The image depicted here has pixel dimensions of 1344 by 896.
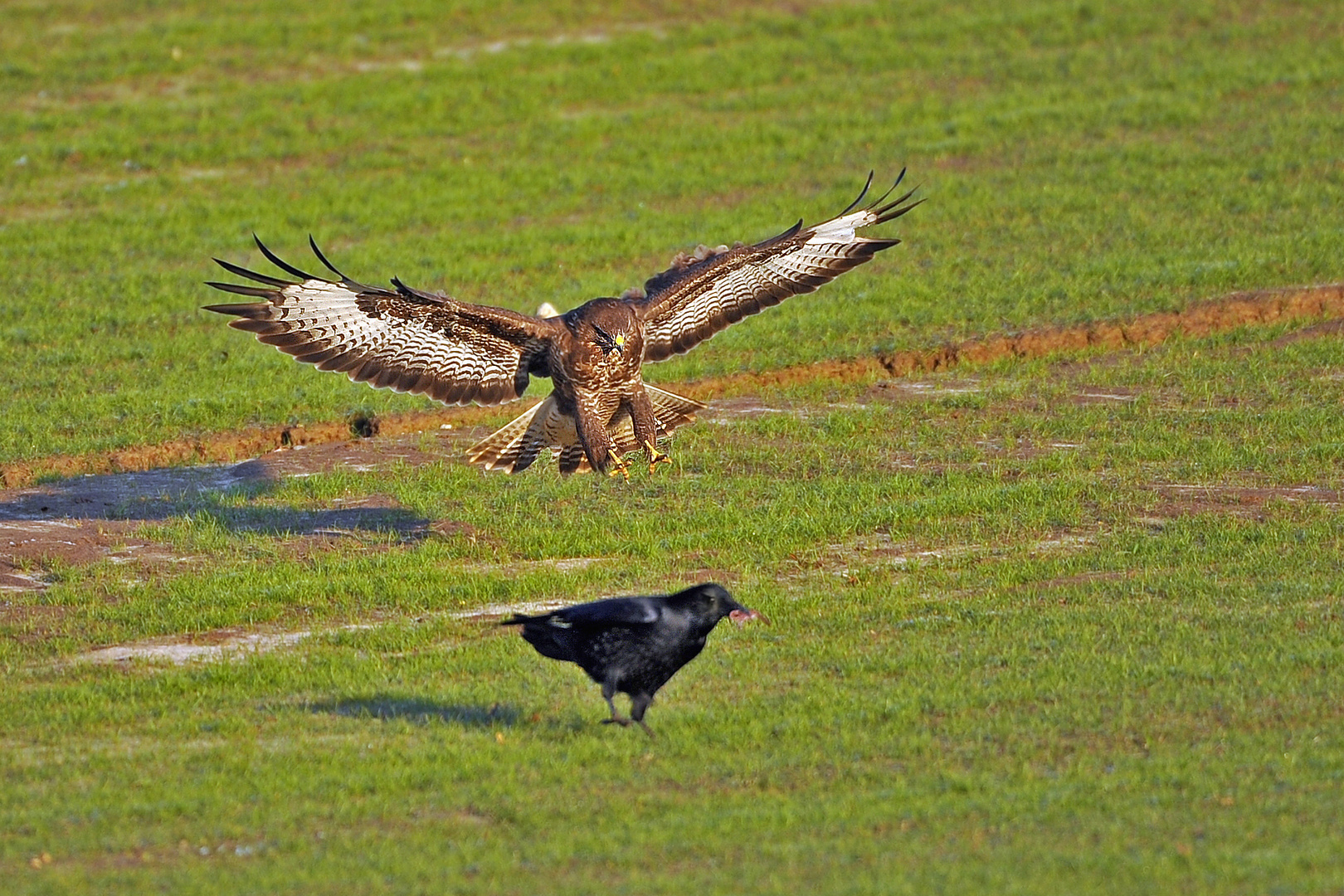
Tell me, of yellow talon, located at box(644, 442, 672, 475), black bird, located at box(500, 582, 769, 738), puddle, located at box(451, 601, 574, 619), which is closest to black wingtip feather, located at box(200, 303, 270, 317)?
puddle, located at box(451, 601, 574, 619)

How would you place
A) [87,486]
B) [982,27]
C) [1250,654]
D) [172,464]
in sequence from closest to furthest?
[1250,654] < [87,486] < [172,464] < [982,27]

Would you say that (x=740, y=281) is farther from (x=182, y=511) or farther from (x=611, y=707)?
(x=611, y=707)

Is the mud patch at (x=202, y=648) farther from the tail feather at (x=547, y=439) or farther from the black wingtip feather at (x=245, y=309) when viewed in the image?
the black wingtip feather at (x=245, y=309)

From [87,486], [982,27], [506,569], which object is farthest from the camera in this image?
[982,27]

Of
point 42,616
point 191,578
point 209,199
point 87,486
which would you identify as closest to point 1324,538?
point 191,578

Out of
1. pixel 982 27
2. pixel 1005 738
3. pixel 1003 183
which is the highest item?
pixel 982 27

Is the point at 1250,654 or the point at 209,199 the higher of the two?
the point at 209,199

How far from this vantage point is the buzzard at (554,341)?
38.8ft

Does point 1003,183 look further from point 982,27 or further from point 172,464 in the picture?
point 172,464

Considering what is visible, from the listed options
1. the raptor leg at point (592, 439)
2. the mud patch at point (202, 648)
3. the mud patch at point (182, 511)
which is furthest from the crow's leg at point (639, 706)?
the mud patch at point (182, 511)

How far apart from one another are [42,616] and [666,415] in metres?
4.24

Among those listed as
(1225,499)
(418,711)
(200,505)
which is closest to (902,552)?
(1225,499)

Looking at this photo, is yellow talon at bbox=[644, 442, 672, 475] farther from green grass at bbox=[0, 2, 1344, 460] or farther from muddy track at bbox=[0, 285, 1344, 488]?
green grass at bbox=[0, 2, 1344, 460]

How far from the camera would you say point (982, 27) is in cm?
2856
